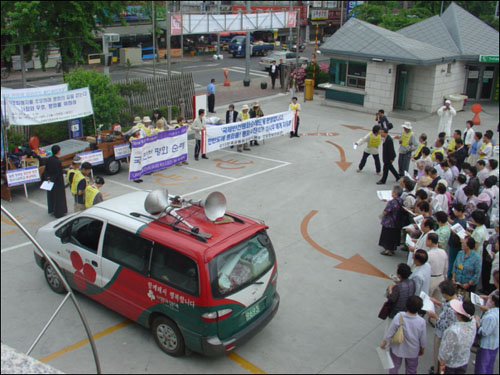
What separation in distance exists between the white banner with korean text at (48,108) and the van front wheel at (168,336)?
913 cm

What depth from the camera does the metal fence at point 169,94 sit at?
20.1m

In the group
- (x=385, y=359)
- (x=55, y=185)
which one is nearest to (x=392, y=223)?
(x=385, y=359)

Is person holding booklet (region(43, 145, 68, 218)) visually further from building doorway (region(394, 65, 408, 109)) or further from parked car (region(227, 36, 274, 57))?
parked car (region(227, 36, 274, 57))

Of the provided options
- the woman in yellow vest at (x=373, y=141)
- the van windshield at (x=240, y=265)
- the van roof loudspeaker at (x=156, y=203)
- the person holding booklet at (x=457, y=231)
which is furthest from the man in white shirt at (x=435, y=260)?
the woman in yellow vest at (x=373, y=141)

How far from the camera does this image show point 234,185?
14.2 meters

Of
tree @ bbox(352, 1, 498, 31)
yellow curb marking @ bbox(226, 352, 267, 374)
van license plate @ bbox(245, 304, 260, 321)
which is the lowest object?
yellow curb marking @ bbox(226, 352, 267, 374)

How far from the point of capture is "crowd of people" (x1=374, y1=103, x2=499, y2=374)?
597 centimetres

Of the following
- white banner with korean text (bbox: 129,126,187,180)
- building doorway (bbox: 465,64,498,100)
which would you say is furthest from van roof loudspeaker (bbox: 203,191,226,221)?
building doorway (bbox: 465,64,498,100)

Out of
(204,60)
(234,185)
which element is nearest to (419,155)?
(234,185)

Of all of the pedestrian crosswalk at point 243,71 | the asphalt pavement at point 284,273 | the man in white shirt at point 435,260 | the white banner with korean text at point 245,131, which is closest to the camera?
the asphalt pavement at point 284,273

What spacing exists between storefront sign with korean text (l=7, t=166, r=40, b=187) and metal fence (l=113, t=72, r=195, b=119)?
691 cm

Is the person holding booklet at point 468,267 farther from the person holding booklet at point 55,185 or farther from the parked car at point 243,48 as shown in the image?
the parked car at point 243,48

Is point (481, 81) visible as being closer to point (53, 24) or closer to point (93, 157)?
point (93, 157)

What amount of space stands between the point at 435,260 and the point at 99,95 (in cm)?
1317
